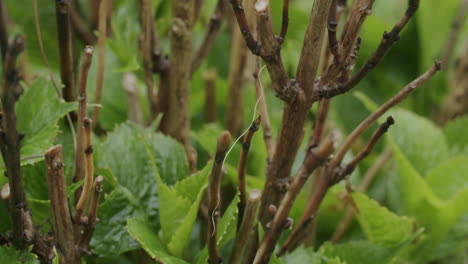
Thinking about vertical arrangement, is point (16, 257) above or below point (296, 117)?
below

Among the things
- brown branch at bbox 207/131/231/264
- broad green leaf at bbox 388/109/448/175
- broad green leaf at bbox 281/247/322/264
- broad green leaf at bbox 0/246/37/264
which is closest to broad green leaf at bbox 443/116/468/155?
broad green leaf at bbox 388/109/448/175

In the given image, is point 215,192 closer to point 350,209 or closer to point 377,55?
point 377,55

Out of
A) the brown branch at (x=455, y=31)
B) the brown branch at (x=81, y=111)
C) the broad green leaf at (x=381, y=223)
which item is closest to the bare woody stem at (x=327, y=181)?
the broad green leaf at (x=381, y=223)

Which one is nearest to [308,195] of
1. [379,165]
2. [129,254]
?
[379,165]

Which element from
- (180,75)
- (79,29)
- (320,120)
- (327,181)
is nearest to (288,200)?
(327,181)

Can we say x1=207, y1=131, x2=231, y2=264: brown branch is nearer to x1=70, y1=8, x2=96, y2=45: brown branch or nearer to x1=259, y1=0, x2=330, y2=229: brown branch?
x1=259, y1=0, x2=330, y2=229: brown branch

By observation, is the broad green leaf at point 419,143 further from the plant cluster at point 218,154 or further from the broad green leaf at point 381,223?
the broad green leaf at point 381,223

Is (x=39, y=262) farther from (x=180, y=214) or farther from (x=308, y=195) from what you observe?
(x=308, y=195)
